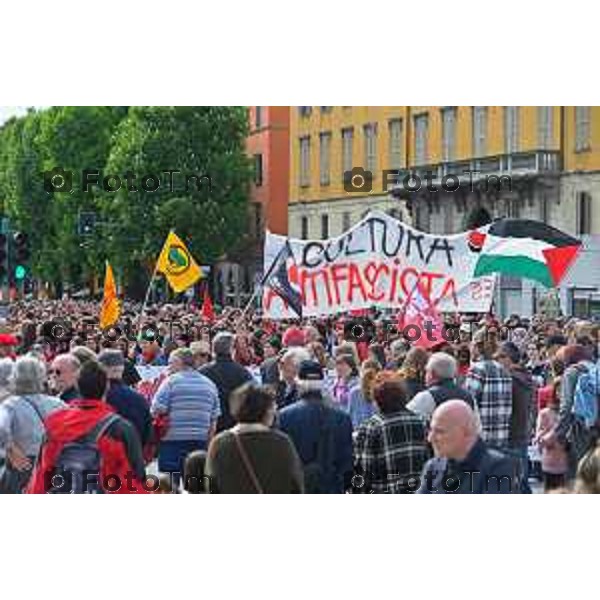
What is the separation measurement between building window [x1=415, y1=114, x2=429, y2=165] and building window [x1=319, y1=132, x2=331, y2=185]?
233 inches

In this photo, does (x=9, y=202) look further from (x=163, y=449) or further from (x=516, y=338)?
(x=163, y=449)

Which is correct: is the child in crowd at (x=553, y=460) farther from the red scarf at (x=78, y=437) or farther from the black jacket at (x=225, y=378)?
the red scarf at (x=78, y=437)

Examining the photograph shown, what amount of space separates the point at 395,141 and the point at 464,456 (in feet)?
147

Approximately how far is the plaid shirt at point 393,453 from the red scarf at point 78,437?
4.51 feet

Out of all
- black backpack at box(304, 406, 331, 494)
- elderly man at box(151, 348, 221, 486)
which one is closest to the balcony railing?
elderly man at box(151, 348, 221, 486)

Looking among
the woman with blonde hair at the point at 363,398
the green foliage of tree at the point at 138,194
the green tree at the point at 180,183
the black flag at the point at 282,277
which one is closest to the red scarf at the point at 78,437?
the woman with blonde hair at the point at 363,398

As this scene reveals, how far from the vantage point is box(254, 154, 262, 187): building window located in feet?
204

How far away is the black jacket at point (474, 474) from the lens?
7828mm

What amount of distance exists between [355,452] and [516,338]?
13.5 m

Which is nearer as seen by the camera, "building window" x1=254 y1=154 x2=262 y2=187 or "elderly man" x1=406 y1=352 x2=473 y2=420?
"elderly man" x1=406 y1=352 x2=473 y2=420

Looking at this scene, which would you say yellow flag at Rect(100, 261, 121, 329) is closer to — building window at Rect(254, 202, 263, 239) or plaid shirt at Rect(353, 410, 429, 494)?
plaid shirt at Rect(353, 410, 429, 494)
